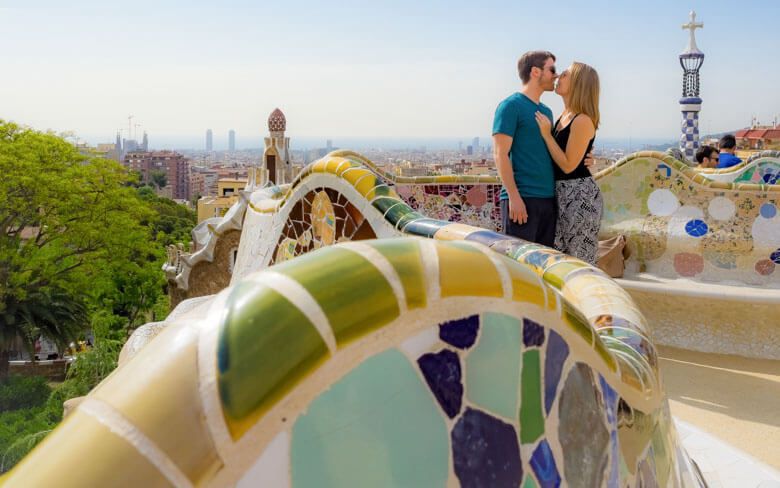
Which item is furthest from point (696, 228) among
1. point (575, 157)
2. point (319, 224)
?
point (319, 224)

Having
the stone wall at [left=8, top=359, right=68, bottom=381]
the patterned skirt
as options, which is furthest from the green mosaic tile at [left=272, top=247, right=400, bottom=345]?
the stone wall at [left=8, top=359, right=68, bottom=381]

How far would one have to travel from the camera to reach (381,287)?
865 mm

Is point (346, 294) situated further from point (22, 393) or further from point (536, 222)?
point (22, 393)

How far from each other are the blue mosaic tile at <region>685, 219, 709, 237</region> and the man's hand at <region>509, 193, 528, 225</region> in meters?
3.04

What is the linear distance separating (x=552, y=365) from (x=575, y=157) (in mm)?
1979

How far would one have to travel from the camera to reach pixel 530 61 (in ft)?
9.60

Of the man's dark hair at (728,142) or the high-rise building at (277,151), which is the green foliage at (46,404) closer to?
the high-rise building at (277,151)

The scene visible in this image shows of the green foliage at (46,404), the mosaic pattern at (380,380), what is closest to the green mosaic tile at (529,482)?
the mosaic pattern at (380,380)

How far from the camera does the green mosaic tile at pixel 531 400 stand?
3.34ft

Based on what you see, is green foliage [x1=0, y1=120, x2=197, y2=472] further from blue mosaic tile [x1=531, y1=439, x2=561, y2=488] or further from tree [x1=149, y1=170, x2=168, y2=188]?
tree [x1=149, y1=170, x2=168, y2=188]

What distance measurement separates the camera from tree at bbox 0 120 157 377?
621 inches

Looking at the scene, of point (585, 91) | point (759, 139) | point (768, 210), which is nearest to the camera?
point (585, 91)

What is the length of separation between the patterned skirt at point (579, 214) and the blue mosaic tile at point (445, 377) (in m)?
2.19

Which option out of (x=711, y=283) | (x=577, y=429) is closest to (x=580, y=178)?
(x=577, y=429)
